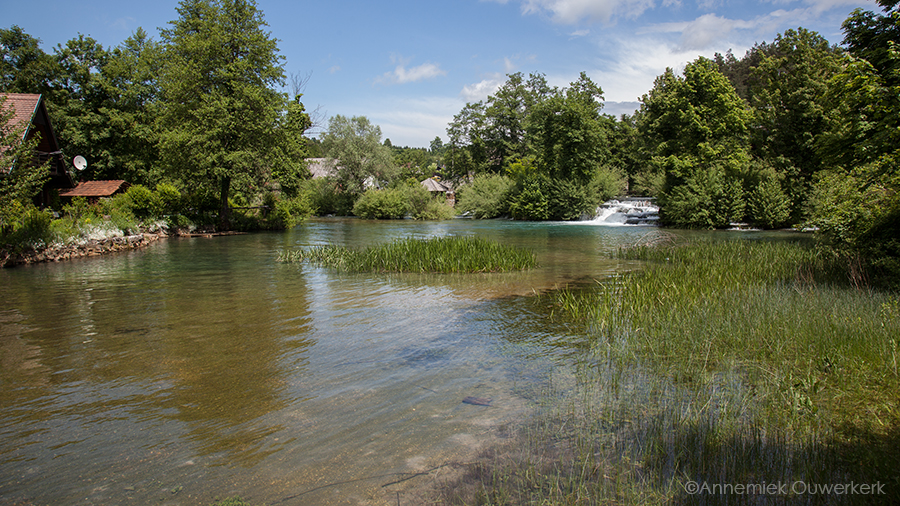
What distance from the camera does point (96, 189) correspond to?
32844mm

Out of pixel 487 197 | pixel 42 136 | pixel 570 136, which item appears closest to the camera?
pixel 42 136

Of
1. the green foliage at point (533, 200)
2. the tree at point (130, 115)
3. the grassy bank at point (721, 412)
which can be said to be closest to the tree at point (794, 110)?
the green foliage at point (533, 200)

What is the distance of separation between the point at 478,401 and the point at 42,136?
28.8 metres

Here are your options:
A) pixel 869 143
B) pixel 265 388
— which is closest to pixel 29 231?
pixel 265 388

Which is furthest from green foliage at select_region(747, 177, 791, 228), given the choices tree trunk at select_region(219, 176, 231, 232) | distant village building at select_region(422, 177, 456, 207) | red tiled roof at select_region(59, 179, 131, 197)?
red tiled roof at select_region(59, 179, 131, 197)

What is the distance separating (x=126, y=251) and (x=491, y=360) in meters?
20.8

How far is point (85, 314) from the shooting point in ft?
29.7

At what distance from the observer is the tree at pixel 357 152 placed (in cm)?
5216

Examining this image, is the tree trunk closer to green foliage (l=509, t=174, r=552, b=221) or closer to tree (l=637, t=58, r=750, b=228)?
green foliage (l=509, t=174, r=552, b=221)

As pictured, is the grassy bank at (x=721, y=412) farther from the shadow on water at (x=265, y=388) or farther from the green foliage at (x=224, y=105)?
the green foliage at (x=224, y=105)

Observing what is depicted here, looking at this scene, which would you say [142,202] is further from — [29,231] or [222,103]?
[29,231]

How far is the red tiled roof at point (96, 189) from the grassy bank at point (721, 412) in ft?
119

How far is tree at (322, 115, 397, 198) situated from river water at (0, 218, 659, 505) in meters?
42.3

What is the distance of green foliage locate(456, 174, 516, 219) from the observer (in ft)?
161
